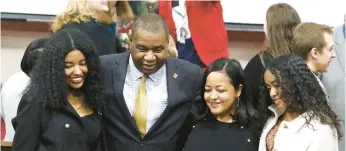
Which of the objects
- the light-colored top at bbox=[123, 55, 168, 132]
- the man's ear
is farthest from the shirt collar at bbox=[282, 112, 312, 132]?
the man's ear

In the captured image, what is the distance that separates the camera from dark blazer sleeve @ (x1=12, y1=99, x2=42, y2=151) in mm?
2289

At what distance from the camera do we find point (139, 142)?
99.0 inches

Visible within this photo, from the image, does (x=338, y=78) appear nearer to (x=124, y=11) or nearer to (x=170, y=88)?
(x=170, y=88)

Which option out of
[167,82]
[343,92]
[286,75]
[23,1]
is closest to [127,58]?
[167,82]

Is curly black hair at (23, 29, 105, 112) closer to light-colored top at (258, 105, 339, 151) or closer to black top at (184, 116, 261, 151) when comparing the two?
black top at (184, 116, 261, 151)

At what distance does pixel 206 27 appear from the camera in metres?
3.64

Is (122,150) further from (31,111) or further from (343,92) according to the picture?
(343,92)

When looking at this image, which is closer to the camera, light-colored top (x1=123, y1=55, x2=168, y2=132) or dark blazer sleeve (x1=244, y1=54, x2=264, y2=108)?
light-colored top (x1=123, y1=55, x2=168, y2=132)

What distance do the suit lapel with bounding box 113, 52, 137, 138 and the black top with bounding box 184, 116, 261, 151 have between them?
27 centimetres

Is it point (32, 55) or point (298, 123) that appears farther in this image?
point (32, 55)

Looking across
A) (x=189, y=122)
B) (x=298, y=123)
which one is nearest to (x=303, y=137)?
(x=298, y=123)

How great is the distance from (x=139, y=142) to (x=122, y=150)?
3.6 inches

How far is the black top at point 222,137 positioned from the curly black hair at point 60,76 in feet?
1.42

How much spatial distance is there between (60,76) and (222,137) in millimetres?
734
